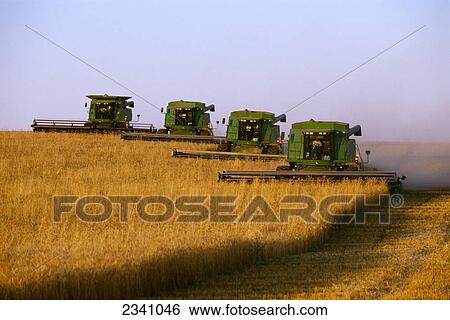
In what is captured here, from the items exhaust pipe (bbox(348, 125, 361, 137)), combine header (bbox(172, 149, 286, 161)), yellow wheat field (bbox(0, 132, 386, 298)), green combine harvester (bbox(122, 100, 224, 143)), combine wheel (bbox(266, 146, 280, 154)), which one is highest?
green combine harvester (bbox(122, 100, 224, 143))

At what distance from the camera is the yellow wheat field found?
14.1m

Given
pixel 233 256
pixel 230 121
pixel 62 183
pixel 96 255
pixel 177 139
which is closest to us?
pixel 96 255

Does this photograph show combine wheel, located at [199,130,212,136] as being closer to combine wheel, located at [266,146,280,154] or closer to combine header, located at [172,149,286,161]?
combine wheel, located at [266,146,280,154]

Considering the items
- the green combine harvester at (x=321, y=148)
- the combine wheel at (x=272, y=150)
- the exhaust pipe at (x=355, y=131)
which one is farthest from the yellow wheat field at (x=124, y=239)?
the combine wheel at (x=272, y=150)

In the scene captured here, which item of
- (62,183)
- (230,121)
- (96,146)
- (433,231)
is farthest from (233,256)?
(96,146)

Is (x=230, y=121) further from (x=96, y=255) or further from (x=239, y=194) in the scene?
(x=96, y=255)

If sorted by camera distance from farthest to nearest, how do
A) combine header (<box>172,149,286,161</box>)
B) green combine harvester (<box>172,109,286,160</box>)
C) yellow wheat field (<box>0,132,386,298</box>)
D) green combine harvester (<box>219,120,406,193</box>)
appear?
green combine harvester (<box>172,109,286,160</box>), combine header (<box>172,149,286,161</box>), green combine harvester (<box>219,120,406,193</box>), yellow wheat field (<box>0,132,386,298</box>)

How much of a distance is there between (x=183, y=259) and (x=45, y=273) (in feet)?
8.56

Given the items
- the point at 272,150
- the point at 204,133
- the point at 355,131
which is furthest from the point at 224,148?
the point at 355,131

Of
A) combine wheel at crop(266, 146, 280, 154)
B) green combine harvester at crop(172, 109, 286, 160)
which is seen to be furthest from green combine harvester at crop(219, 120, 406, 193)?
combine wheel at crop(266, 146, 280, 154)

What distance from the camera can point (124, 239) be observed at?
17359 millimetres

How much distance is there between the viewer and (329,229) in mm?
22297

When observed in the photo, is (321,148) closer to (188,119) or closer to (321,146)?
(321,146)

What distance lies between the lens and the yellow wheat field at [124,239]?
14078mm
